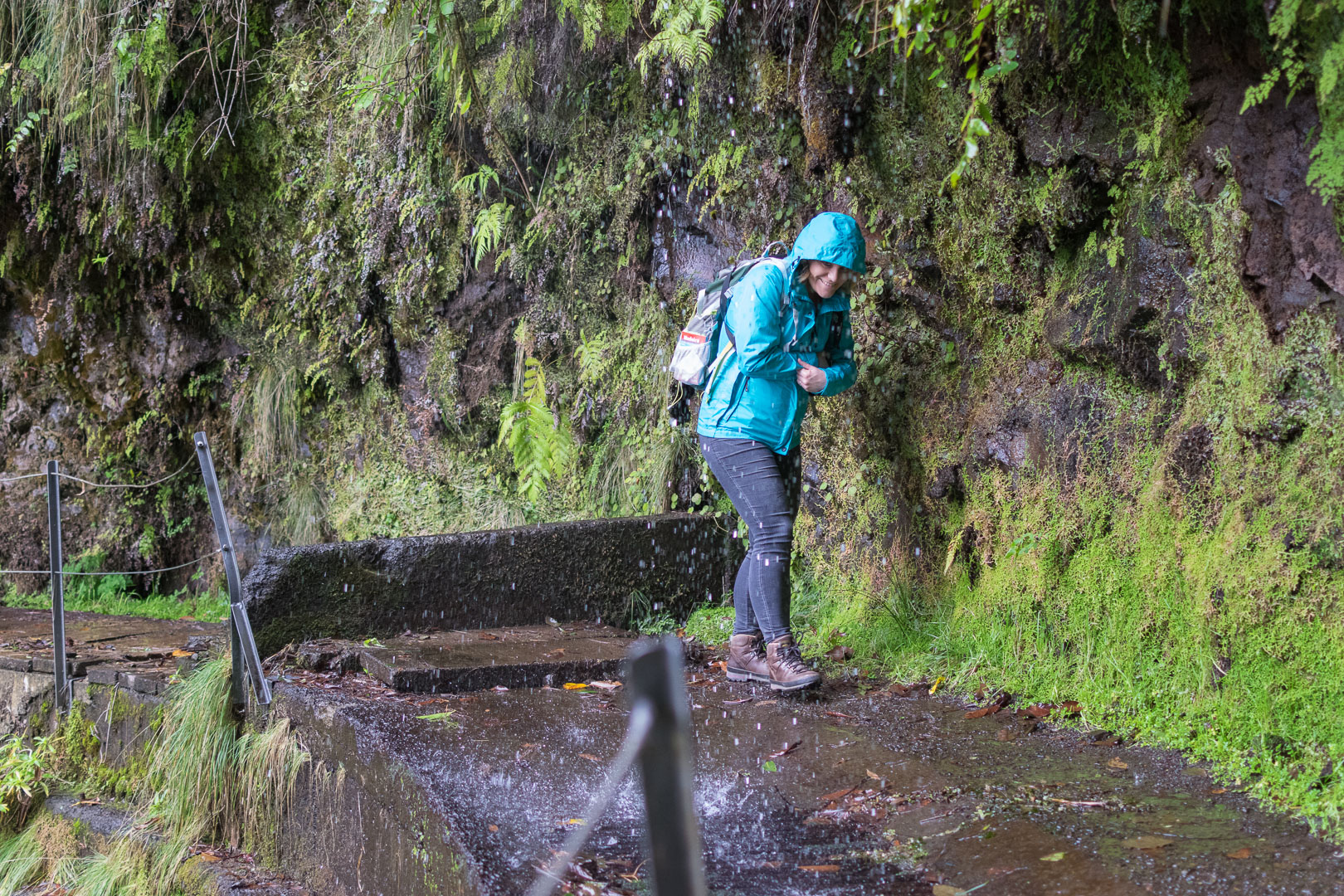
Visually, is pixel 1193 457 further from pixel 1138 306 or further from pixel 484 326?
pixel 484 326

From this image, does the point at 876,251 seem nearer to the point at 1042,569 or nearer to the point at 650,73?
the point at 1042,569

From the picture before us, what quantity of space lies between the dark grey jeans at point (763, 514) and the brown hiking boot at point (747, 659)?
23 centimetres

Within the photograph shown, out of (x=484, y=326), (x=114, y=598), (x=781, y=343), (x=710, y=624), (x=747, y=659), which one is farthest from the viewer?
(x=114, y=598)

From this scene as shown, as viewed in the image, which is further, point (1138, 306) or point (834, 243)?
point (834, 243)

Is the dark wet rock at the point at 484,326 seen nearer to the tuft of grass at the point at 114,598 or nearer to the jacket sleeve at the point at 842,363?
the tuft of grass at the point at 114,598

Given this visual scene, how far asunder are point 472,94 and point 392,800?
515 centimetres

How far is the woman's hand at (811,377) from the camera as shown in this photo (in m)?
4.34

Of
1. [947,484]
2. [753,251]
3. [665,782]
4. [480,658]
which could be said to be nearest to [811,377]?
[947,484]

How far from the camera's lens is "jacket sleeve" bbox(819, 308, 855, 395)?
14.6ft

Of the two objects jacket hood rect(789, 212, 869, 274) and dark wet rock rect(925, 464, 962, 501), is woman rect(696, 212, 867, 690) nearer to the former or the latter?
jacket hood rect(789, 212, 869, 274)

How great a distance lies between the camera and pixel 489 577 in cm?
568

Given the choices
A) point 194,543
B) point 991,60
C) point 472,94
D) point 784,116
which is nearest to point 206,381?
point 194,543

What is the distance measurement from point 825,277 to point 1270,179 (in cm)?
168

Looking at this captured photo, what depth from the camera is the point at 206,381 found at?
9734 millimetres
